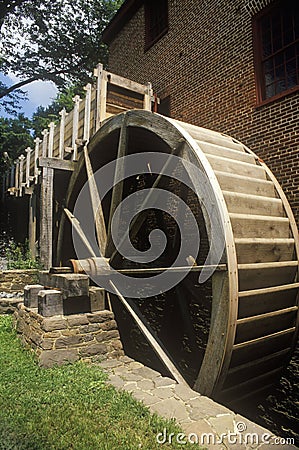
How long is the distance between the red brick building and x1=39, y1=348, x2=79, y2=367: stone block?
316 cm

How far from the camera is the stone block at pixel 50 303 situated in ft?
13.0

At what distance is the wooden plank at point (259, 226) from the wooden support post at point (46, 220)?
133 inches

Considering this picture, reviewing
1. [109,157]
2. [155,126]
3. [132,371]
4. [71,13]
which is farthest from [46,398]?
[71,13]

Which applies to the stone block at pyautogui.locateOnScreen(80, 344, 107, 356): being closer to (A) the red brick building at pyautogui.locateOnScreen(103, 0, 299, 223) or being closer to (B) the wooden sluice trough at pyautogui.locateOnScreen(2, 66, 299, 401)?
(B) the wooden sluice trough at pyautogui.locateOnScreen(2, 66, 299, 401)

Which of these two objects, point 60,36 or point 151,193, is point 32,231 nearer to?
point 151,193

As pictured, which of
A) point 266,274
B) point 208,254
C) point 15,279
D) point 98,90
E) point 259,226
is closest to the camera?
point 208,254

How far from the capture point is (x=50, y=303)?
3979mm

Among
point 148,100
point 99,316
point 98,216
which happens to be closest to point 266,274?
point 99,316

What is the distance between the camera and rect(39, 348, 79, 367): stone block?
367 centimetres

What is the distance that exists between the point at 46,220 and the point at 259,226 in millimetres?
3566

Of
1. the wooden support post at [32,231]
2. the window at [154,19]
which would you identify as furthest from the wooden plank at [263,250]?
the window at [154,19]

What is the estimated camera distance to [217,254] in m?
3.22

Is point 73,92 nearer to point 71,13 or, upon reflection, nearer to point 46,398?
point 71,13

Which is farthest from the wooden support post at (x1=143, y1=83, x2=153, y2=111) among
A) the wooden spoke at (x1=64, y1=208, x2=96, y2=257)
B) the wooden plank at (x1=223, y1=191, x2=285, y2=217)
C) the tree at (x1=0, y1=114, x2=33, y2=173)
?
the tree at (x1=0, y1=114, x2=33, y2=173)
